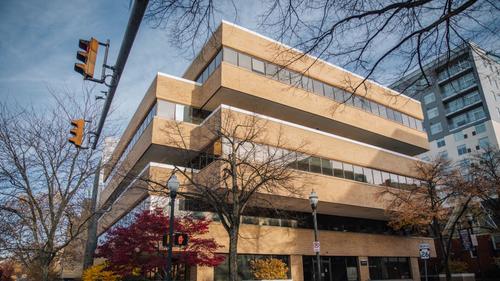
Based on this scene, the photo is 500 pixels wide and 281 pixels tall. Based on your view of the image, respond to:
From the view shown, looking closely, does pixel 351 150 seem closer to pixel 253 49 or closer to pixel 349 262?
pixel 349 262

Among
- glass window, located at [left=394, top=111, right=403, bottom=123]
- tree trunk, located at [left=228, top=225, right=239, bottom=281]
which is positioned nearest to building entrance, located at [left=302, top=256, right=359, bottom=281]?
→ tree trunk, located at [left=228, top=225, right=239, bottom=281]

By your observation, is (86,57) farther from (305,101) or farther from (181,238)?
(305,101)

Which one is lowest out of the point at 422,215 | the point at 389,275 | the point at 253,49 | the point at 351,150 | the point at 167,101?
the point at 389,275

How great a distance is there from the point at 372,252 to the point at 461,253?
864 inches

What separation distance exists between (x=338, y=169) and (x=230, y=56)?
467 inches

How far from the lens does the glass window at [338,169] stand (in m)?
28.4

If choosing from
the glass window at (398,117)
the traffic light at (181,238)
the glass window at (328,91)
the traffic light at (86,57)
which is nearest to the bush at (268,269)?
the traffic light at (181,238)

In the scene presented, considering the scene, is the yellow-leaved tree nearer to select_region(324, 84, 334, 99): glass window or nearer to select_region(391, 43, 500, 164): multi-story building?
select_region(324, 84, 334, 99): glass window

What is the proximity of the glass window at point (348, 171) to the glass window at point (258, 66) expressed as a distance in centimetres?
997

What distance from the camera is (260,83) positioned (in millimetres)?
27125

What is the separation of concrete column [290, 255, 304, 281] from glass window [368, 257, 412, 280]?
8052 mm

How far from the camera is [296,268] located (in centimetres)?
Answer: 2653

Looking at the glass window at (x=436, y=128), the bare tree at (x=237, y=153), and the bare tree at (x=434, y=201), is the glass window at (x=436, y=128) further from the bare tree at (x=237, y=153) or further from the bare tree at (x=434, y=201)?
the bare tree at (x=237, y=153)

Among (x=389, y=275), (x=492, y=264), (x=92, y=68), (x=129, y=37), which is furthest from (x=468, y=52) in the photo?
(x=492, y=264)
